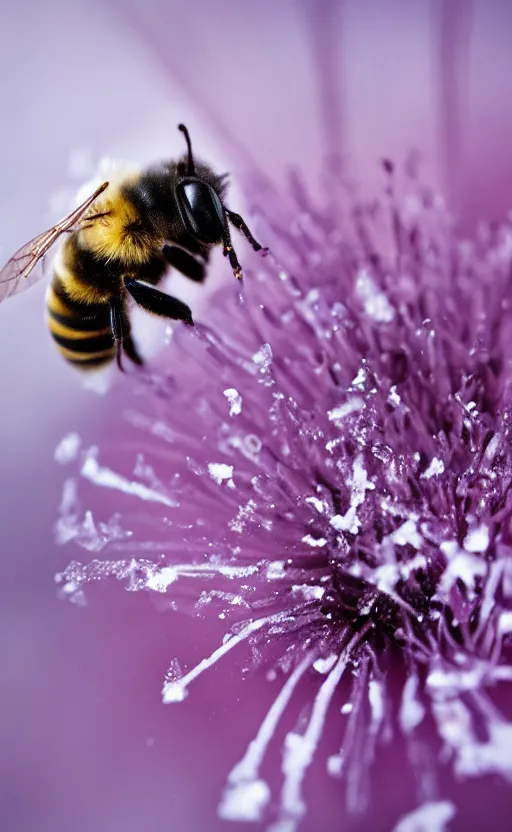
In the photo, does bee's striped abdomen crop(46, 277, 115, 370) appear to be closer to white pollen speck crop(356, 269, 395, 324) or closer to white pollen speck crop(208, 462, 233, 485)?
white pollen speck crop(208, 462, 233, 485)

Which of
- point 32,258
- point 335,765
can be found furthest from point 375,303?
point 335,765

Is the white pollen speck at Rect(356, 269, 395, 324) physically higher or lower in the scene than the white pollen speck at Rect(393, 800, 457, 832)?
higher

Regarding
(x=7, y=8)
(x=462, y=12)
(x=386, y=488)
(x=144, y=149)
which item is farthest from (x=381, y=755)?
(x=7, y=8)

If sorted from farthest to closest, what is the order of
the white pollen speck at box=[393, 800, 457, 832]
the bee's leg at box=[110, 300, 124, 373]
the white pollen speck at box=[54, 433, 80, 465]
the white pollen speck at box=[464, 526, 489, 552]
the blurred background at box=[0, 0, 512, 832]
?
the blurred background at box=[0, 0, 512, 832] < the white pollen speck at box=[54, 433, 80, 465] < the bee's leg at box=[110, 300, 124, 373] < the white pollen speck at box=[464, 526, 489, 552] < the white pollen speck at box=[393, 800, 457, 832]

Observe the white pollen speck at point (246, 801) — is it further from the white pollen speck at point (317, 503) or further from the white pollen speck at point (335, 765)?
the white pollen speck at point (317, 503)

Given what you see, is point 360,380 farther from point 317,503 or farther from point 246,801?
point 246,801

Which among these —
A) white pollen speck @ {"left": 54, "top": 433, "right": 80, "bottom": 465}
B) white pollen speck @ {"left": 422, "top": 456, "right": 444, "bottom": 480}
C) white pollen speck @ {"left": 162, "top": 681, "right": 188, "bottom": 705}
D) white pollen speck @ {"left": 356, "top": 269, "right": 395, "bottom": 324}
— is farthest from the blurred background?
white pollen speck @ {"left": 422, "top": 456, "right": 444, "bottom": 480}

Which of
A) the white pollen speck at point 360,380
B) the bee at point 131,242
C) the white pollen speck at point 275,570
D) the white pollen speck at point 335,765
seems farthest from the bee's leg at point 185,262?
the white pollen speck at point 335,765
